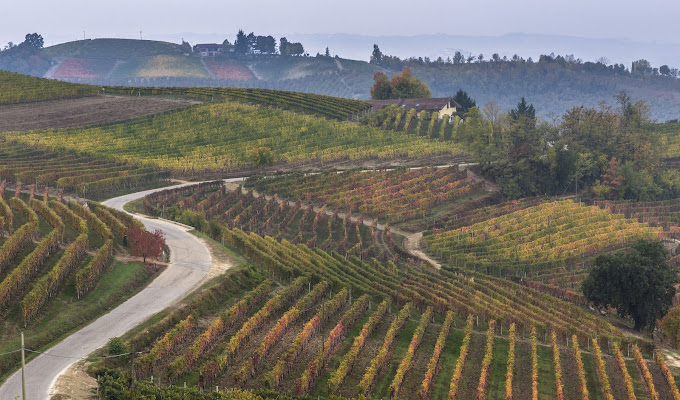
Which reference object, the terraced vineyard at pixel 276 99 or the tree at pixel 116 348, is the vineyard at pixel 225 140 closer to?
the terraced vineyard at pixel 276 99

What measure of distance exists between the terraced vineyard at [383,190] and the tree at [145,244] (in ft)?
118

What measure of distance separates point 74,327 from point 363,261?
1363 inches

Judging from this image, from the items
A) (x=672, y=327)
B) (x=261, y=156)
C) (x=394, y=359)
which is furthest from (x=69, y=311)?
(x=261, y=156)

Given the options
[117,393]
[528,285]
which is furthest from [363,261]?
[117,393]

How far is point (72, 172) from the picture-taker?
10294 centimetres

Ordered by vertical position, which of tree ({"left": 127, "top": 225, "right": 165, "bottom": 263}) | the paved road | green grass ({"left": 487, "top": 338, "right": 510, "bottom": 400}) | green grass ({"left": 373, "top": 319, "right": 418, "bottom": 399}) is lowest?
green grass ({"left": 487, "top": 338, "right": 510, "bottom": 400})

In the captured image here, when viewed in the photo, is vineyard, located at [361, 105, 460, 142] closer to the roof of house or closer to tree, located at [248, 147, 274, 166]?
the roof of house

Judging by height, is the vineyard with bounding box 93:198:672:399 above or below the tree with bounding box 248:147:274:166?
below

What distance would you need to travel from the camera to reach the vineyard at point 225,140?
121 meters

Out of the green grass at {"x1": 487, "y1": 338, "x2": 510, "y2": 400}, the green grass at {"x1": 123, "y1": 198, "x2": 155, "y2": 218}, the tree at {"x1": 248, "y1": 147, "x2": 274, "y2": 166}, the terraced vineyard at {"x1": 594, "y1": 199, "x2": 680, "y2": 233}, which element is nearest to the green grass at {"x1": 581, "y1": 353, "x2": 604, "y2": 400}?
the green grass at {"x1": 487, "y1": 338, "x2": 510, "y2": 400}

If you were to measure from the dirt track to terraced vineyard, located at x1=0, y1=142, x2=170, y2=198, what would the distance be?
738 inches

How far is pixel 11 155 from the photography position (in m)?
113

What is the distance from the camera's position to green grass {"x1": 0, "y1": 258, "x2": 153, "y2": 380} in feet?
171

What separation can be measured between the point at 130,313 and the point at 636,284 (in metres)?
42.3
